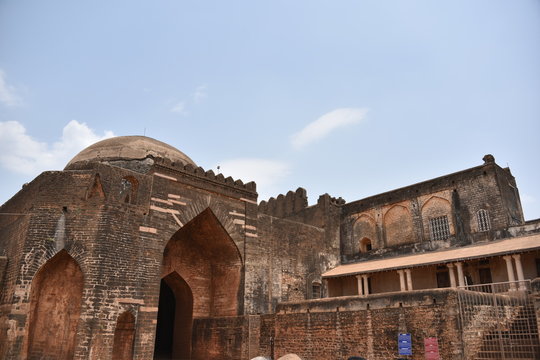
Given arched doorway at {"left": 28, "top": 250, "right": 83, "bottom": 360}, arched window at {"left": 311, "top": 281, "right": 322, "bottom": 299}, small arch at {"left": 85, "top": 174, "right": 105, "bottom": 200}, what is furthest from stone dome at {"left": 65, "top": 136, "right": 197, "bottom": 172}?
arched window at {"left": 311, "top": 281, "right": 322, "bottom": 299}

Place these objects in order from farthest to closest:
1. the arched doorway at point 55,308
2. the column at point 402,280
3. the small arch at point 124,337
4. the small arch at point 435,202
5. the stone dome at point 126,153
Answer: the small arch at point 435,202, the column at point 402,280, the stone dome at point 126,153, the small arch at point 124,337, the arched doorway at point 55,308

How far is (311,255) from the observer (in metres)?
20.6

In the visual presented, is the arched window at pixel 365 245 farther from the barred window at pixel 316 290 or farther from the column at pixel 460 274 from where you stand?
the column at pixel 460 274

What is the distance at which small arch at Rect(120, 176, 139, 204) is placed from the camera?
14.4m

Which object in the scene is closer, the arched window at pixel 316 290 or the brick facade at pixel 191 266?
the brick facade at pixel 191 266

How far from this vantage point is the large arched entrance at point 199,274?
1703cm

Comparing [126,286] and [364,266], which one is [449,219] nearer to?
[364,266]

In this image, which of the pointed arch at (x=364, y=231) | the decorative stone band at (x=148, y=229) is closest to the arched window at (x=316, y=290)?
the pointed arch at (x=364, y=231)

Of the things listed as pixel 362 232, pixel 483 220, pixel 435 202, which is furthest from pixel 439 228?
pixel 362 232

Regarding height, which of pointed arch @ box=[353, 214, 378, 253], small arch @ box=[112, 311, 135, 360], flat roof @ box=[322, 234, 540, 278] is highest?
pointed arch @ box=[353, 214, 378, 253]

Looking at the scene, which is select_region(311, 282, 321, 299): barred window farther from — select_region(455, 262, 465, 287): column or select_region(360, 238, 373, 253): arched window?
select_region(455, 262, 465, 287): column

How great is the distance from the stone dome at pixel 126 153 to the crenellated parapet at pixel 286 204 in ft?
25.6

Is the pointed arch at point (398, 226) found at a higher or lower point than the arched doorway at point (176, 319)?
higher

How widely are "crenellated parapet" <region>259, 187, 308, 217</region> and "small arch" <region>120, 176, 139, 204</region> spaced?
1110cm
